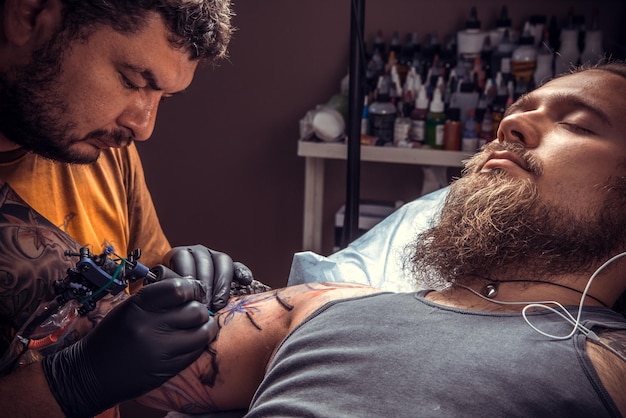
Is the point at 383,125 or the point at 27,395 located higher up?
the point at 383,125

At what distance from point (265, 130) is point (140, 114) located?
4.98 feet

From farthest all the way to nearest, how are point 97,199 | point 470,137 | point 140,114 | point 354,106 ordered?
point 470,137, point 354,106, point 97,199, point 140,114

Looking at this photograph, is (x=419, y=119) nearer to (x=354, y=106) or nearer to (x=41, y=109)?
(x=354, y=106)

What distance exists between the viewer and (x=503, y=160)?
1.27 m

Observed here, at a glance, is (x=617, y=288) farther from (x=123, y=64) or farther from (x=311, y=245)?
(x=311, y=245)

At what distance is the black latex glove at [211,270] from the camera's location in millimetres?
1422

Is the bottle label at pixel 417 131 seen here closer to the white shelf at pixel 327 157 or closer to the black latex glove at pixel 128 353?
the white shelf at pixel 327 157

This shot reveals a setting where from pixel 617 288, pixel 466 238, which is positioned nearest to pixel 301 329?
pixel 466 238

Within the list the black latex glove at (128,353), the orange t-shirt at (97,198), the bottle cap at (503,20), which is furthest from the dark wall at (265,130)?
the black latex glove at (128,353)

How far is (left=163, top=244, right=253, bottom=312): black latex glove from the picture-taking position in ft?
4.67

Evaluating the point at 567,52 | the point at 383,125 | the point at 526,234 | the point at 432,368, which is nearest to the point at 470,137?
the point at 383,125

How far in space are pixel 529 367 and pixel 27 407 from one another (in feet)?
2.59

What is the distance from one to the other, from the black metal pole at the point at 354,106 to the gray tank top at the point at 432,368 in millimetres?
659

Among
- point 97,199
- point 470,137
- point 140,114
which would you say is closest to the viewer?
point 140,114
